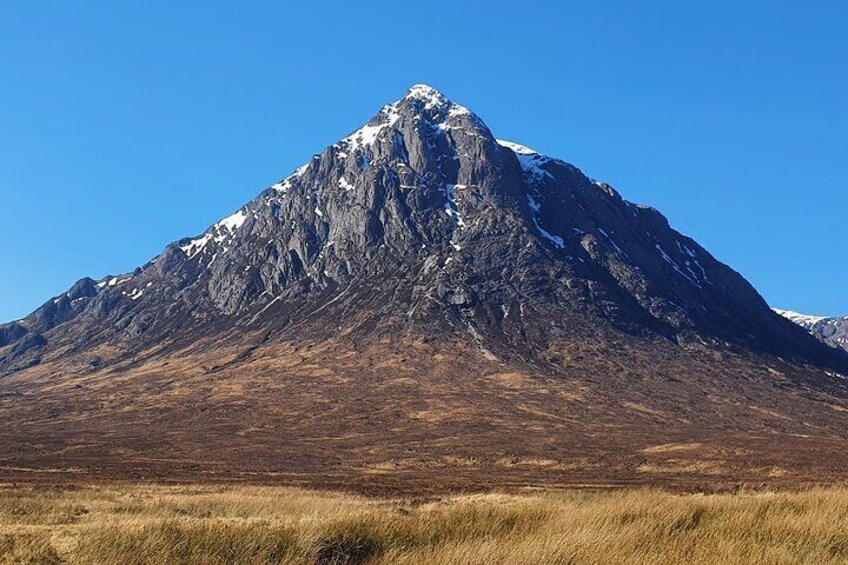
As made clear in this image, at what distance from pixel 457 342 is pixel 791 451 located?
8861cm

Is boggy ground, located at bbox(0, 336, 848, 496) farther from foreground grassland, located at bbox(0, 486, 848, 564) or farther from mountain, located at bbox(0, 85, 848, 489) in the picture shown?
foreground grassland, located at bbox(0, 486, 848, 564)

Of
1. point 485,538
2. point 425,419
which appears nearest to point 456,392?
point 425,419

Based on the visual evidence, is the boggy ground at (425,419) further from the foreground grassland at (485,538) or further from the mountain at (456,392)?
the foreground grassland at (485,538)

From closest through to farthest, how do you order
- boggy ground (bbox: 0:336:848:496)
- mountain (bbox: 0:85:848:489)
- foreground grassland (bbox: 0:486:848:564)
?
foreground grassland (bbox: 0:486:848:564)
boggy ground (bbox: 0:336:848:496)
mountain (bbox: 0:85:848:489)

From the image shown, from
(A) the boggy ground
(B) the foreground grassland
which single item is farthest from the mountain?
(B) the foreground grassland

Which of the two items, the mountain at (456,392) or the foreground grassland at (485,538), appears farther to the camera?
the mountain at (456,392)

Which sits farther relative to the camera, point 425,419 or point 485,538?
point 425,419

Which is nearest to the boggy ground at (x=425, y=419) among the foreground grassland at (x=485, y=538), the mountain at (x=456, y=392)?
the mountain at (x=456, y=392)

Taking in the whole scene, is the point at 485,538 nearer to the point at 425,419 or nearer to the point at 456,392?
the point at 425,419

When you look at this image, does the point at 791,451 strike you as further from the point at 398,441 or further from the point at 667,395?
the point at 667,395

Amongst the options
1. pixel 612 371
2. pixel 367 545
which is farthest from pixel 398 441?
pixel 367 545

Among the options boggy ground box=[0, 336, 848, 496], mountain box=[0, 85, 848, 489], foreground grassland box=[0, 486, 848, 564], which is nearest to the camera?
foreground grassland box=[0, 486, 848, 564]

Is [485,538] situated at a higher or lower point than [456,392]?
higher

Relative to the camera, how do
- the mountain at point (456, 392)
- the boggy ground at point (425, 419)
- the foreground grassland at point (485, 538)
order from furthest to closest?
1. the mountain at point (456, 392)
2. the boggy ground at point (425, 419)
3. the foreground grassland at point (485, 538)
